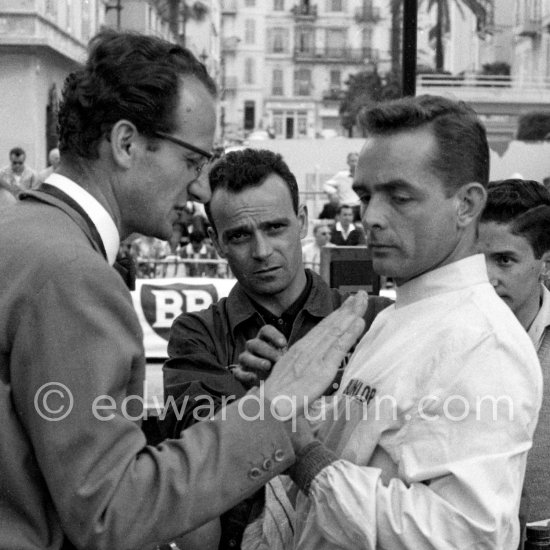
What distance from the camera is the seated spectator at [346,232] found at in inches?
484

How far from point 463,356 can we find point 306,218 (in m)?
1.87

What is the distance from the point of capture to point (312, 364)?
7.95ft

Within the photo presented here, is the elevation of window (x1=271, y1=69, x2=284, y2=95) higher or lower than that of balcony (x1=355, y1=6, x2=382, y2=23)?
lower

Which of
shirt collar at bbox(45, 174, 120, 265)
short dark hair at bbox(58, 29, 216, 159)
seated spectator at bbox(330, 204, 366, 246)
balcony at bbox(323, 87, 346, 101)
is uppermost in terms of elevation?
balcony at bbox(323, 87, 346, 101)

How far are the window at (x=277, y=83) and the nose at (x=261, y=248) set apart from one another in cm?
10725

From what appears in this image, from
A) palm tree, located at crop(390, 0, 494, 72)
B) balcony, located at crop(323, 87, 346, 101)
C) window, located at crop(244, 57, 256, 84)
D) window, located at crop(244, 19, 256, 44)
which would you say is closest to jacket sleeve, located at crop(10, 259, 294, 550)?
palm tree, located at crop(390, 0, 494, 72)

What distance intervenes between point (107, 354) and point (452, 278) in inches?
35.4

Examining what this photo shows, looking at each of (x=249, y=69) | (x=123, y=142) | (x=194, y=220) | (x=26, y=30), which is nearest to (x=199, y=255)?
(x=194, y=220)

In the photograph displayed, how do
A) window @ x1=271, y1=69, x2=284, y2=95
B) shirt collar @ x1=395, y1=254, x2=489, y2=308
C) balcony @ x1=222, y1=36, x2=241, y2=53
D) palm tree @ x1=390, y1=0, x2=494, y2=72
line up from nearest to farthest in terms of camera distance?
shirt collar @ x1=395, y1=254, x2=489, y2=308, palm tree @ x1=390, y1=0, x2=494, y2=72, balcony @ x1=222, y1=36, x2=241, y2=53, window @ x1=271, y1=69, x2=284, y2=95

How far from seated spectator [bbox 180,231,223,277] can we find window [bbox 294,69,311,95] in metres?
94.1

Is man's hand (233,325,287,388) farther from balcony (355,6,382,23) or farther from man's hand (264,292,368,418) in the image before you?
balcony (355,6,382,23)

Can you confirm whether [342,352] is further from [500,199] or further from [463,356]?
[500,199]

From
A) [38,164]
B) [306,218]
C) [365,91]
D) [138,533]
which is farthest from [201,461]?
[365,91]

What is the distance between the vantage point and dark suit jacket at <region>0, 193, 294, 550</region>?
7.06 ft
